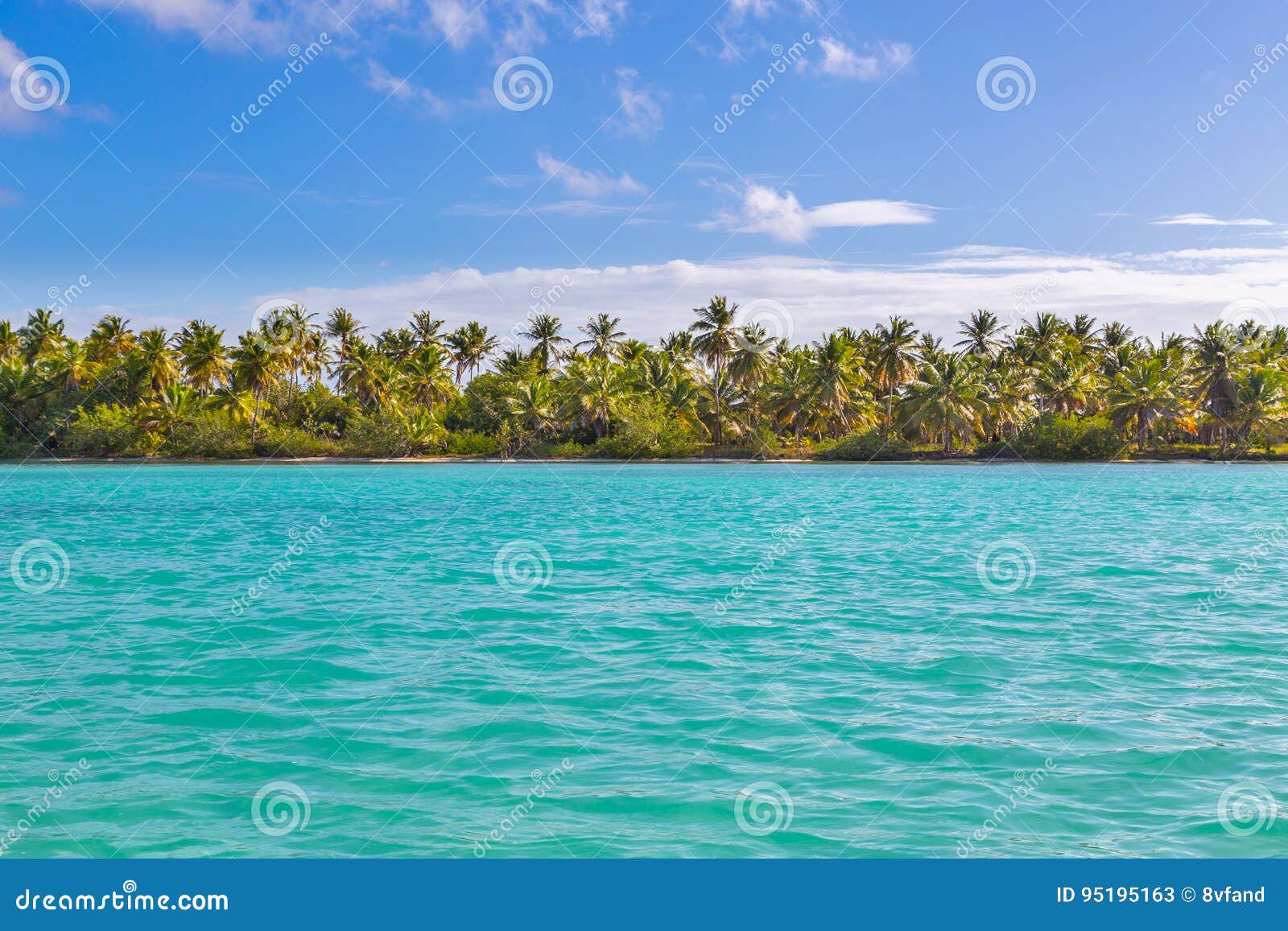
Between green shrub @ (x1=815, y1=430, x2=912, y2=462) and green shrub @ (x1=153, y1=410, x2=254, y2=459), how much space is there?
50640 millimetres

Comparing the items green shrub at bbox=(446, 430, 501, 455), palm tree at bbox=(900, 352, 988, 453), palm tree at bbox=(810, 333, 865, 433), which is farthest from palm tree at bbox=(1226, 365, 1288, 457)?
green shrub at bbox=(446, 430, 501, 455)

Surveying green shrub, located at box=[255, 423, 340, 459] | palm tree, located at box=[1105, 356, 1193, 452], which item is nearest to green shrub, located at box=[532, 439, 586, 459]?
green shrub, located at box=[255, 423, 340, 459]

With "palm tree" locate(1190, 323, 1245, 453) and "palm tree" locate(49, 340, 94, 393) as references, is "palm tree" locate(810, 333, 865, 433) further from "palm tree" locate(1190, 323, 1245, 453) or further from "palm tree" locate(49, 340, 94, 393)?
"palm tree" locate(49, 340, 94, 393)

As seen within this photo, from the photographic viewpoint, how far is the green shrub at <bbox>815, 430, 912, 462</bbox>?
3620 inches

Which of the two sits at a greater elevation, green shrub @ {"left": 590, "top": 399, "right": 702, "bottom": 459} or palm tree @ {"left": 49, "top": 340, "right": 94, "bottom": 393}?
palm tree @ {"left": 49, "top": 340, "right": 94, "bottom": 393}

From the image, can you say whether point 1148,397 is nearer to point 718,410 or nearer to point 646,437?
point 718,410

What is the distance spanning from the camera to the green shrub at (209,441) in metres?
90.9

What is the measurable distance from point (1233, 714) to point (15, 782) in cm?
1118

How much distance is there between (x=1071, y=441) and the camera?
91812 mm

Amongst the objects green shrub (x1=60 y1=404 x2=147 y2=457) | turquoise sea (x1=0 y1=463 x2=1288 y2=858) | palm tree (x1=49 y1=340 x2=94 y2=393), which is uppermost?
palm tree (x1=49 y1=340 x2=94 y2=393)

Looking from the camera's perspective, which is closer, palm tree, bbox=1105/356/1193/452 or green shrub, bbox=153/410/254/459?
palm tree, bbox=1105/356/1193/452

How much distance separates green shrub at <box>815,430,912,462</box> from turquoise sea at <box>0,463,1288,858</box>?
64328 mm

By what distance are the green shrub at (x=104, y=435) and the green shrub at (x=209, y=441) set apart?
221cm

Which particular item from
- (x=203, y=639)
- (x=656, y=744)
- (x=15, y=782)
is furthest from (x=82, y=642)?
(x=656, y=744)
